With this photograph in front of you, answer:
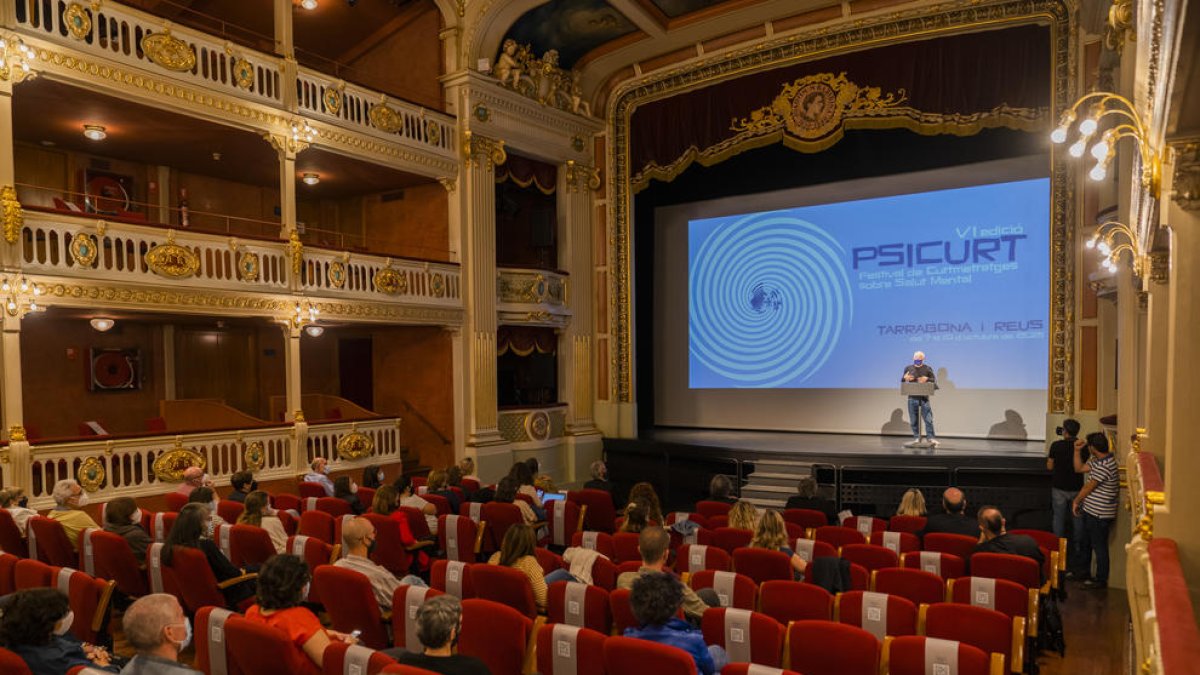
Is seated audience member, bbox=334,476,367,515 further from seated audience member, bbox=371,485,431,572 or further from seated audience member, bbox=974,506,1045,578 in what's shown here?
seated audience member, bbox=974,506,1045,578

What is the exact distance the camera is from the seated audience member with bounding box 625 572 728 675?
10.1ft

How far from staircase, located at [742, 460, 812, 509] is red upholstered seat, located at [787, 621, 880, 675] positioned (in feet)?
23.9

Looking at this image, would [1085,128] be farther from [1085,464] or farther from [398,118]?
[398,118]

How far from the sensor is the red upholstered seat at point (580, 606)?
3.94 meters

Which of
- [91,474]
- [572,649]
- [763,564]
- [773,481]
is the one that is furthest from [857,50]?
[91,474]

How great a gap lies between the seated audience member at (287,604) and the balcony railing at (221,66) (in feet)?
23.7

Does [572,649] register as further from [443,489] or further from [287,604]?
[443,489]

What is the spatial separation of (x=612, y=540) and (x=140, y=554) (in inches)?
124

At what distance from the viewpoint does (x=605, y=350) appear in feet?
46.5

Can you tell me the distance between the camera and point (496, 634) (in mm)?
3480

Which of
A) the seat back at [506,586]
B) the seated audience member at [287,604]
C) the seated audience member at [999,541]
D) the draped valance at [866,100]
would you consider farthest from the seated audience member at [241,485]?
the draped valance at [866,100]

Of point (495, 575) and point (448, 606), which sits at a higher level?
point (448, 606)

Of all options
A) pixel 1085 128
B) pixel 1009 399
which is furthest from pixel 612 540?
pixel 1009 399

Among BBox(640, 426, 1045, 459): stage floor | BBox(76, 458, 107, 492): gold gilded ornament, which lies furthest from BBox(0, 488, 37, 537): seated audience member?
BBox(640, 426, 1045, 459): stage floor
